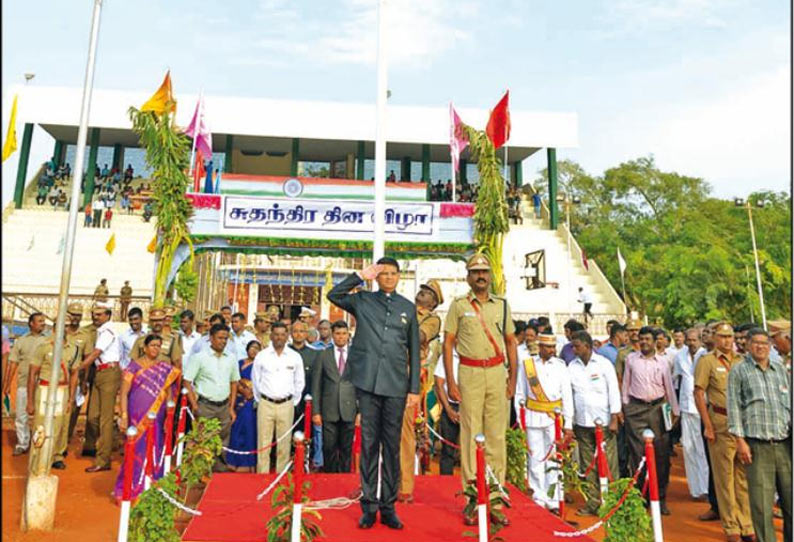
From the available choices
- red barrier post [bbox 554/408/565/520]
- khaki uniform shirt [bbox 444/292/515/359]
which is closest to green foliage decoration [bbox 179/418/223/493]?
khaki uniform shirt [bbox 444/292/515/359]

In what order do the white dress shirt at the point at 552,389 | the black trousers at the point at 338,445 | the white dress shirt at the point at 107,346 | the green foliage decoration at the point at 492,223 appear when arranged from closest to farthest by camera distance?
the white dress shirt at the point at 552,389 → the black trousers at the point at 338,445 → the white dress shirt at the point at 107,346 → the green foliage decoration at the point at 492,223

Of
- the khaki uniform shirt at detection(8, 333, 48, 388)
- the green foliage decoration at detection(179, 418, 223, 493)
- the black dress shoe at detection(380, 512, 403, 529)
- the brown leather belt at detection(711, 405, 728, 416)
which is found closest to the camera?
the black dress shoe at detection(380, 512, 403, 529)

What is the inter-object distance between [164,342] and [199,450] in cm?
219

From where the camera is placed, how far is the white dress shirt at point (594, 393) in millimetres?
6594

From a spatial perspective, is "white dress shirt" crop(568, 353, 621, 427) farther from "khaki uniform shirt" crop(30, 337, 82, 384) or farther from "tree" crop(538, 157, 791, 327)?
"tree" crop(538, 157, 791, 327)

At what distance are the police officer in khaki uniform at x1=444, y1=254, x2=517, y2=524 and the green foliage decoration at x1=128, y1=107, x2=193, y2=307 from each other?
745cm

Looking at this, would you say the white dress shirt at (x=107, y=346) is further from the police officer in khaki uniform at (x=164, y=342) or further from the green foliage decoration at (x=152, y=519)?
the green foliage decoration at (x=152, y=519)

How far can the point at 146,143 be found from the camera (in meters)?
12.0

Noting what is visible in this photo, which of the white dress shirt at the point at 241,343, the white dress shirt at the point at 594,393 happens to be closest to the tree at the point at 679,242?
the white dress shirt at the point at 594,393

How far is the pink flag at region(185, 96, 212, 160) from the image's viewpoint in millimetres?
13719

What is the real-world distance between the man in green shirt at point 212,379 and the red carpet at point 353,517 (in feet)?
3.01

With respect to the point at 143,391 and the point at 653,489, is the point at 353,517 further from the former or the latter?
the point at 143,391

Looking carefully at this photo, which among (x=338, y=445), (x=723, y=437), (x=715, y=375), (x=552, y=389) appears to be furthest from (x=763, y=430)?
(x=338, y=445)

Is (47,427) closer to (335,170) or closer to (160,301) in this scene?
(160,301)
